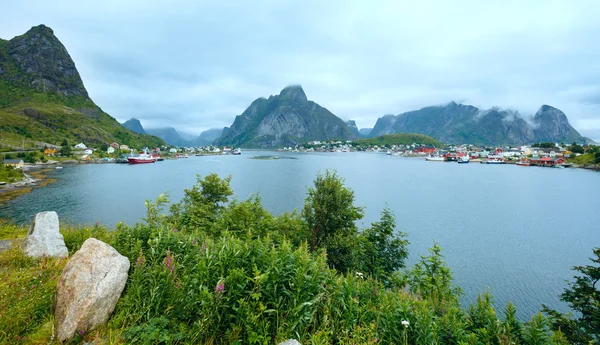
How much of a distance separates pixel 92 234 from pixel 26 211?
173ft

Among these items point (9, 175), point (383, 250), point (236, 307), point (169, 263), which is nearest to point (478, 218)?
point (383, 250)

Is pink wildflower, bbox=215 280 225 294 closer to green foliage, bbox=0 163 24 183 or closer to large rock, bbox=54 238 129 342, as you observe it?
large rock, bbox=54 238 129 342

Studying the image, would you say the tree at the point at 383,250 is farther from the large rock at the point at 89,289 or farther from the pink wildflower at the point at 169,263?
the large rock at the point at 89,289

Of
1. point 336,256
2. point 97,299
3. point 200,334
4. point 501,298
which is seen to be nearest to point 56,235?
point 97,299

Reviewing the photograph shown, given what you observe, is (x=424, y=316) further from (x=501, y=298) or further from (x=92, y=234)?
(x=501, y=298)

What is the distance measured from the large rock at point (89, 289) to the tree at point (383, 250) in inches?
741

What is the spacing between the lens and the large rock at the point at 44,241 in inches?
→ 447

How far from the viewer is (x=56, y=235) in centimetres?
1238

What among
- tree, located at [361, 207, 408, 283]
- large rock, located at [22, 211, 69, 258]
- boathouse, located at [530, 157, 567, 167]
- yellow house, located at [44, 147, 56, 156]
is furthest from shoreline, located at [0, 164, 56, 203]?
boathouse, located at [530, 157, 567, 167]

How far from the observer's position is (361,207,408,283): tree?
75.6 ft

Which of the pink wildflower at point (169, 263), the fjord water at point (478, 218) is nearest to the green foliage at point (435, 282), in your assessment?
the fjord water at point (478, 218)

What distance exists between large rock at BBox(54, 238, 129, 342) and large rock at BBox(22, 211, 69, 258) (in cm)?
591

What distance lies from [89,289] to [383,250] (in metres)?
23.2

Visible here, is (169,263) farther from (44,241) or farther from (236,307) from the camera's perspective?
(44,241)
